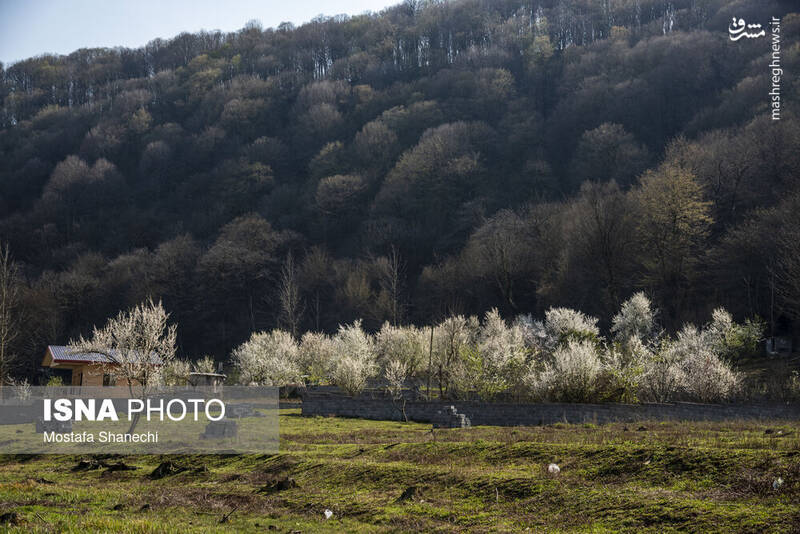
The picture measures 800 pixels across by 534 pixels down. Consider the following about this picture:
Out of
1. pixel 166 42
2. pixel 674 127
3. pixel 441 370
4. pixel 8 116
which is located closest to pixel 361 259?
pixel 674 127

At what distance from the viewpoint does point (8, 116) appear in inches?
6240

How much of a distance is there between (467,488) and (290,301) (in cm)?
5912

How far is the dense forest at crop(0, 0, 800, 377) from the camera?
6350 cm

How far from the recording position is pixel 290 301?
243ft

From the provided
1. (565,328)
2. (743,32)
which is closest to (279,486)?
(565,328)

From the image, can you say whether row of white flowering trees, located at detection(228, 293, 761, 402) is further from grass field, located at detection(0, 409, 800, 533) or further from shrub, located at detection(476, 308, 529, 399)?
grass field, located at detection(0, 409, 800, 533)

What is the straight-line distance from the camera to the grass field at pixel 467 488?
13.4 metres

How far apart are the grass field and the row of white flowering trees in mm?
6970

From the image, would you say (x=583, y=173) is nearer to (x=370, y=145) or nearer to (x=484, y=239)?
(x=484, y=239)

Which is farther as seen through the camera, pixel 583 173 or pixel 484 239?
pixel 583 173

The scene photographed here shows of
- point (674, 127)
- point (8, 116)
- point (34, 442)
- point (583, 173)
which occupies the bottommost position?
point (34, 442)

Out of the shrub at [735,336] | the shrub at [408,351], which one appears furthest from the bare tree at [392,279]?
the shrub at [735,336]

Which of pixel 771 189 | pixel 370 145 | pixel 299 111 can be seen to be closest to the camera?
pixel 771 189

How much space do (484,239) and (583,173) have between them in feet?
73.6
